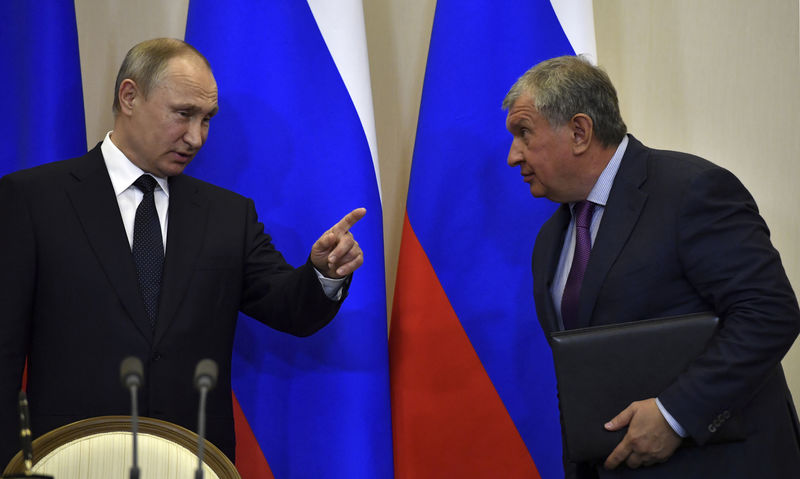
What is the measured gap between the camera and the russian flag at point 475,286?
283 centimetres

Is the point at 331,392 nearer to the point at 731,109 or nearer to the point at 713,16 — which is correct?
the point at 731,109

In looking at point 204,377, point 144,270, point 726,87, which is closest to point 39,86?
point 144,270

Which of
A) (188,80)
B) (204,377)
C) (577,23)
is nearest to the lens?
(204,377)

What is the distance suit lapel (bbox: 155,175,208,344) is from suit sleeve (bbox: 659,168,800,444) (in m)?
1.25

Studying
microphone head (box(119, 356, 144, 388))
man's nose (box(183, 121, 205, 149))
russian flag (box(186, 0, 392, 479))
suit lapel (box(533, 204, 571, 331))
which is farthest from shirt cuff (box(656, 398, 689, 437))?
man's nose (box(183, 121, 205, 149))

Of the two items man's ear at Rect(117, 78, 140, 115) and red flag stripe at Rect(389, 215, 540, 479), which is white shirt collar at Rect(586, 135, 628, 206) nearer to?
red flag stripe at Rect(389, 215, 540, 479)

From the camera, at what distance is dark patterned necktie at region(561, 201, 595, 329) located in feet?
7.34

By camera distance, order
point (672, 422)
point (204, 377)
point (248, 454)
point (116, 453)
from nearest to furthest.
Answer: point (204, 377)
point (116, 453)
point (672, 422)
point (248, 454)

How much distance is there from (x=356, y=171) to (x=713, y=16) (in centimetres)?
140

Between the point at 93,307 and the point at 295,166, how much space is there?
2.75 feet

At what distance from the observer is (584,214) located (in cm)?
231

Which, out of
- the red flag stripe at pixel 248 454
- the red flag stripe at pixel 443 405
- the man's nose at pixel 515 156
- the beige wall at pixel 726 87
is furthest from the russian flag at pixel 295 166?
the beige wall at pixel 726 87

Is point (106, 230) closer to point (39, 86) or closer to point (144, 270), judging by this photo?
point (144, 270)

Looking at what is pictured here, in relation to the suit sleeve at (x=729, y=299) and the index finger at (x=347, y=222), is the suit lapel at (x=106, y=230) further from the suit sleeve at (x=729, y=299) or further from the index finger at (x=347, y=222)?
the suit sleeve at (x=729, y=299)
